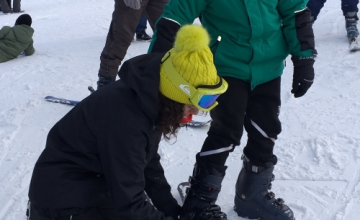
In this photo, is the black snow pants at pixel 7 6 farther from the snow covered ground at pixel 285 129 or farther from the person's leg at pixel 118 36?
the person's leg at pixel 118 36

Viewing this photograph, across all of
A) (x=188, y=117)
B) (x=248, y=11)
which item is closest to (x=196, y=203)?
(x=188, y=117)

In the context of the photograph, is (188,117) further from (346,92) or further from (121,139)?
(346,92)

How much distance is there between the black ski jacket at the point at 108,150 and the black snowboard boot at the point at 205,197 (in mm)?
468

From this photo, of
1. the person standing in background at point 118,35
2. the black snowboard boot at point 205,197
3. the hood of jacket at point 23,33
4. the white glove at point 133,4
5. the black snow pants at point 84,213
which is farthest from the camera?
the hood of jacket at point 23,33

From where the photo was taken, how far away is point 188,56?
1764mm

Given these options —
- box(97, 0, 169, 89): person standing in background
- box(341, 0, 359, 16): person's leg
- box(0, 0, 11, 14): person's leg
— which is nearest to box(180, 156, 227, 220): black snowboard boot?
box(97, 0, 169, 89): person standing in background

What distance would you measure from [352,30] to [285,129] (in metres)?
2.20

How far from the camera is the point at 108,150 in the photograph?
178 cm

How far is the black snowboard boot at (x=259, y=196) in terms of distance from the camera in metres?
2.52

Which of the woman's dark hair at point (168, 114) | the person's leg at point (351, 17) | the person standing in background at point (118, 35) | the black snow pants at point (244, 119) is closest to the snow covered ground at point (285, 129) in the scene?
the person's leg at point (351, 17)

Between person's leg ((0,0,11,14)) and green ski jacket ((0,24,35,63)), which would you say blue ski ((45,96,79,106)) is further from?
person's leg ((0,0,11,14))

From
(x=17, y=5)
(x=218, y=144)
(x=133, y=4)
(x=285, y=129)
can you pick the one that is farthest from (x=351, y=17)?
(x=17, y=5)

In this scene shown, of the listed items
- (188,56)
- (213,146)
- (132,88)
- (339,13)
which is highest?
(188,56)

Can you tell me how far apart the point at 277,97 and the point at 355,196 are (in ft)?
2.71
